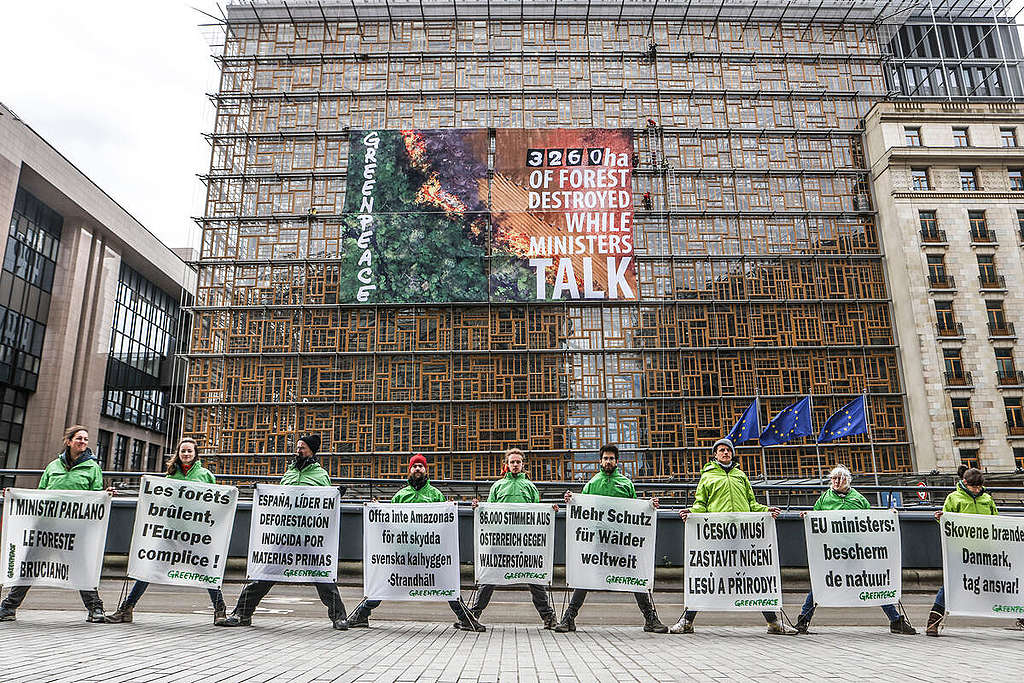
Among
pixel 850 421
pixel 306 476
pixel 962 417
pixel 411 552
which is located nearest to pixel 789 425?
pixel 850 421

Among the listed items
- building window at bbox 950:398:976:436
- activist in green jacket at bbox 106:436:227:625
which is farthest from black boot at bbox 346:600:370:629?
building window at bbox 950:398:976:436

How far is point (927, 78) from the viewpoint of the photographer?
3891 cm

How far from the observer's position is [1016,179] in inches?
1251

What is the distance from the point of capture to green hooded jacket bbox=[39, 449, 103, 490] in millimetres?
8062

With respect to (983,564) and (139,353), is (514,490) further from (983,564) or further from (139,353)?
(139,353)

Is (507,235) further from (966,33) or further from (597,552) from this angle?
(966,33)

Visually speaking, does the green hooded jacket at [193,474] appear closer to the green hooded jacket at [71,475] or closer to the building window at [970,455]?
the green hooded jacket at [71,475]

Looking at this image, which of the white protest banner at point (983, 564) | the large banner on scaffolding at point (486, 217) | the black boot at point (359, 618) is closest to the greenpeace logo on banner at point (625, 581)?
the black boot at point (359, 618)

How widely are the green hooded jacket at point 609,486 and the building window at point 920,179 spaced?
2872 cm

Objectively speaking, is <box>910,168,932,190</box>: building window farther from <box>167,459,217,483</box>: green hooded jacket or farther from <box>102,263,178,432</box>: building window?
<box>102,263,178,432</box>: building window

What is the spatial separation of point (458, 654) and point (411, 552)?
248 cm

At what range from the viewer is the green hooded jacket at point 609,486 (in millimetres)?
8648

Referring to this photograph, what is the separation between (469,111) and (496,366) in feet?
39.2

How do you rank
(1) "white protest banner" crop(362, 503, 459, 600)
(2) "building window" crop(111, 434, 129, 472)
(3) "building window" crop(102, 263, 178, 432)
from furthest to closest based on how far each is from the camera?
(3) "building window" crop(102, 263, 178, 432), (2) "building window" crop(111, 434, 129, 472), (1) "white protest banner" crop(362, 503, 459, 600)
